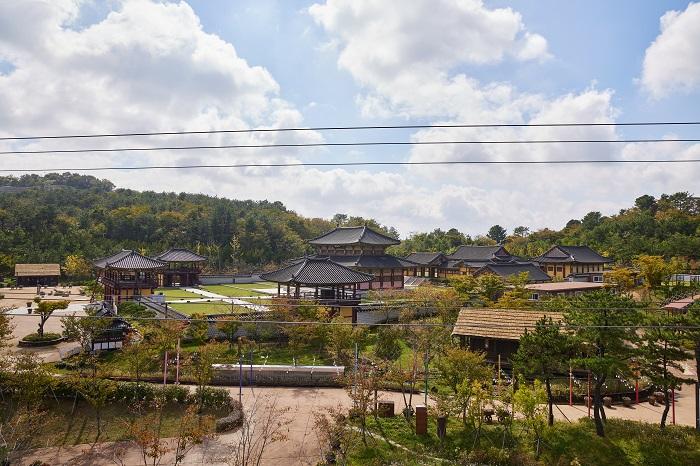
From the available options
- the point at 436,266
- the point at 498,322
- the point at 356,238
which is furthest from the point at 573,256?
the point at 498,322

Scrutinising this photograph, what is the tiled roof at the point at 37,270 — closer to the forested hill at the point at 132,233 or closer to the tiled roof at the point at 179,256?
the forested hill at the point at 132,233

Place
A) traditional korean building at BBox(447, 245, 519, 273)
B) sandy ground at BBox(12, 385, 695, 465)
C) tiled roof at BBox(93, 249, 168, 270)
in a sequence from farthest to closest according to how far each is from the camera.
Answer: traditional korean building at BBox(447, 245, 519, 273)
tiled roof at BBox(93, 249, 168, 270)
sandy ground at BBox(12, 385, 695, 465)

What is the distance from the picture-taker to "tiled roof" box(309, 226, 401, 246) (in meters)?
49.8

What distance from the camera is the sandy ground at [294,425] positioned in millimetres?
14023

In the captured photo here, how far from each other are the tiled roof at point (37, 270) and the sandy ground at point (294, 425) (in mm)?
43848

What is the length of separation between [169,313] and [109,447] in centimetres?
1634

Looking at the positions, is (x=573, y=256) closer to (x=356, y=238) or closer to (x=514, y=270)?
(x=514, y=270)

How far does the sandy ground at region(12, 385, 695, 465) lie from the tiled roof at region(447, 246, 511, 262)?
4227 centimetres

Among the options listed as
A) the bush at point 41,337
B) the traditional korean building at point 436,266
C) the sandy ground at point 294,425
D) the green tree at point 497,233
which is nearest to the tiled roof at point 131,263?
the bush at point 41,337

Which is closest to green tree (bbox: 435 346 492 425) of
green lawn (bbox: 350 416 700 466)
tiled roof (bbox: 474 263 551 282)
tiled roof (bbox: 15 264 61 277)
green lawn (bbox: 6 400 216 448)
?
green lawn (bbox: 350 416 700 466)

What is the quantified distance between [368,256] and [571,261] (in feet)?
97.6

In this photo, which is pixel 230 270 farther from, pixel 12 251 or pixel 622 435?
pixel 622 435

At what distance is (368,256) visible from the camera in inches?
1951

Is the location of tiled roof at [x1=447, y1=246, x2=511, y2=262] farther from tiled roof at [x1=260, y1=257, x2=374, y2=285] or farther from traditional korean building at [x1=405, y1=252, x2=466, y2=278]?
tiled roof at [x1=260, y1=257, x2=374, y2=285]
